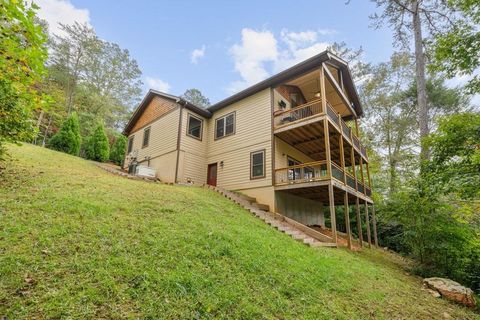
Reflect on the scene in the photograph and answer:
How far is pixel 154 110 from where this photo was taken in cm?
1736

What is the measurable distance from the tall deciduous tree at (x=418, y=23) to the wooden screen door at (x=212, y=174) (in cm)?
1116

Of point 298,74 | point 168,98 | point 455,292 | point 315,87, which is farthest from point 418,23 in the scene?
point 168,98

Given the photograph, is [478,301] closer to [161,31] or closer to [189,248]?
[189,248]

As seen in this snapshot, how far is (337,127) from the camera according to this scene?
1176 centimetres

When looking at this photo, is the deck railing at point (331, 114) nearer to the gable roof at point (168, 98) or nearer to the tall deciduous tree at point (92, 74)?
the gable roof at point (168, 98)

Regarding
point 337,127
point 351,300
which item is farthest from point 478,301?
point 337,127

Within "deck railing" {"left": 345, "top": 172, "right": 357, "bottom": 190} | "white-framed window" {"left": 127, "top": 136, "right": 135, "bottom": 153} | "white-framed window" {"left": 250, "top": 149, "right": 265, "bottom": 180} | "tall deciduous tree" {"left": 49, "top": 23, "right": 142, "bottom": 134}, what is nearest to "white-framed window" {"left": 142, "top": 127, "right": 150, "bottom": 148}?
"white-framed window" {"left": 127, "top": 136, "right": 135, "bottom": 153}

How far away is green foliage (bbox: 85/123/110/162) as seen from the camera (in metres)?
21.3

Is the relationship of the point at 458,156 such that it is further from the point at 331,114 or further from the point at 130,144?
the point at 130,144

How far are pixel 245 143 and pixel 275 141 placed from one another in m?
1.83

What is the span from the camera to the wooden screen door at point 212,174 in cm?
1494

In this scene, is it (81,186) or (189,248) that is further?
(81,186)

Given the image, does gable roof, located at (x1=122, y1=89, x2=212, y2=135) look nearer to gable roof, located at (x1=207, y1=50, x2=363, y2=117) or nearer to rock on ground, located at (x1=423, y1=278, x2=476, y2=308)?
gable roof, located at (x1=207, y1=50, x2=363, y2=117)

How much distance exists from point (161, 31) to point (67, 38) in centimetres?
1306
